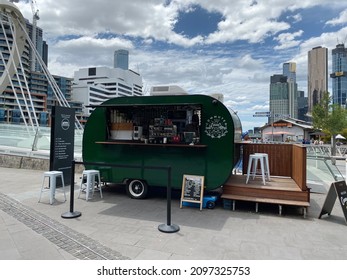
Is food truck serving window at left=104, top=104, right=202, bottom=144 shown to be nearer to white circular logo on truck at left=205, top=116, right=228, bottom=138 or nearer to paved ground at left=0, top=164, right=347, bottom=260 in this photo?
white circular logo on truck at left=205, top=116, right=228, bottom=138

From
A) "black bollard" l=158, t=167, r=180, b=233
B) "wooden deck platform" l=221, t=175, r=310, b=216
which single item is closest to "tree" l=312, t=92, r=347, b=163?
"wooden deck platform" l=221, t=175, r=310, b=216

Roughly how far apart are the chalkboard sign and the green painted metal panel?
0.58 feet

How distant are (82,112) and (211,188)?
Result: 3792 inches

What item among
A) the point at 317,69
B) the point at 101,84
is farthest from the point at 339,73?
the point at 101,84

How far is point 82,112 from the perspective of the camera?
9581 centimetres

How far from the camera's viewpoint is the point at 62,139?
26.1ft

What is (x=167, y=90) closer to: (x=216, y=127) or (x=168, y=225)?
(x=216, y=127)

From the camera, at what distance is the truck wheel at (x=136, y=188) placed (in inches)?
273

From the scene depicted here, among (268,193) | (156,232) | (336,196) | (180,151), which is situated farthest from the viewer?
(180,151)

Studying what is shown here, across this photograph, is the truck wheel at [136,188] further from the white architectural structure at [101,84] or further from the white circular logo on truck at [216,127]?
the white architectural structure at [101,84]

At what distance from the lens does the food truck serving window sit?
21.7 ft

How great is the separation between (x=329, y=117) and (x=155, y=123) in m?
16.6

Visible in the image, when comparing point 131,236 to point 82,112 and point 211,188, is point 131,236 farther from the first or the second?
point 82,112
